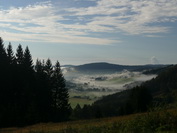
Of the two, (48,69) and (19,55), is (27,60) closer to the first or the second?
(19,55)

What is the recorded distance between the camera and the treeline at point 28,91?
46.1 meters

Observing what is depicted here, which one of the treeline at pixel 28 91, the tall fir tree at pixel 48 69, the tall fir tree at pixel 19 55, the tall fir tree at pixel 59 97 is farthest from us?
the tall fir tree at pixel 48 69

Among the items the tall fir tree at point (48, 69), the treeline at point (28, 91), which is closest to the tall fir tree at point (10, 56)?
the treeline at point (28, 91)

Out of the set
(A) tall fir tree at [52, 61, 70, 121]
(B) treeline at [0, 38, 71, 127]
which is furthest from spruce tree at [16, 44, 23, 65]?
(A) tall fir tree at [52, 61, 70, 121]

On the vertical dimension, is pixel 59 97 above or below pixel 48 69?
below

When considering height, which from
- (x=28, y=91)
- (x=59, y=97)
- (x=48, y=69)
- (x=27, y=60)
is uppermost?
(x=27, y=60)

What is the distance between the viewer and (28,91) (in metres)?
49.5

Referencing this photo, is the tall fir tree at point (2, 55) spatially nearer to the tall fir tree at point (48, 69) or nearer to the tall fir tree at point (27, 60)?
the tall fir tree at point (27, 60)

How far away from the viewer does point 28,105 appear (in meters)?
48.2

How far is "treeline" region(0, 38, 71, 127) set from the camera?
151ft

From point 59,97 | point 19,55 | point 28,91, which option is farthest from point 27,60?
point 59,97

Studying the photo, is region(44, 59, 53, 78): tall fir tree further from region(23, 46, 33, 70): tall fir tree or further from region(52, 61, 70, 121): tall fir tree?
region(23, 46, 33, 70): tall fir tree

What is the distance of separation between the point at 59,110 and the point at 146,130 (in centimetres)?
4797

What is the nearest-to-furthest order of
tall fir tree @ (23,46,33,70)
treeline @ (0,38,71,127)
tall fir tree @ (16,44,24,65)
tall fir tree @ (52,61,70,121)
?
1. treeline @ (0,38,71,127)
2. tall fir tree @ (23,46,33,70)
3. tall fir tree @ (16,44,24,65)
4. tall fir tree @ (52,61,70,121)
